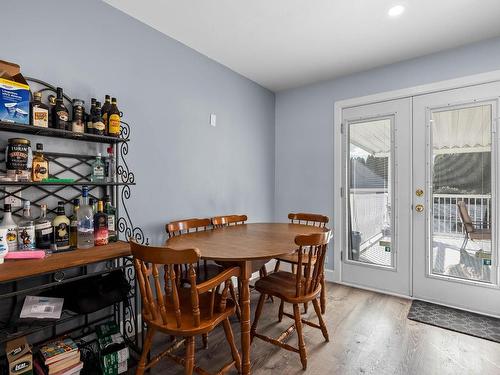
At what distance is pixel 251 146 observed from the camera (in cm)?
345

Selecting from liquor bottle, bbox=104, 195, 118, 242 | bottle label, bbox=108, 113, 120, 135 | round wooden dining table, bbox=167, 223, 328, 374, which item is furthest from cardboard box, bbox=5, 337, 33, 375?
bottle label, bbox=108, 113, 120, 135

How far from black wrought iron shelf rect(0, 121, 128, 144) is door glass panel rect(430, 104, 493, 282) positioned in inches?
115

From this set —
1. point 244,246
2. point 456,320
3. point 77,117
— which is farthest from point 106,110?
point 456,320

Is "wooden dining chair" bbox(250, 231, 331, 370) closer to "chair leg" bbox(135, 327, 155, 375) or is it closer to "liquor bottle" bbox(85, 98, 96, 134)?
"chair leg" bbox(135, 327, 155, 375)

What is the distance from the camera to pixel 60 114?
1.62 m

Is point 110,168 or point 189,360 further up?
point 110,168

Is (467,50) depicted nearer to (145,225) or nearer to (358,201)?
(358,201)

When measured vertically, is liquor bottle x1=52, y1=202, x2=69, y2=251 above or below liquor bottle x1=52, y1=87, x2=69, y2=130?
below

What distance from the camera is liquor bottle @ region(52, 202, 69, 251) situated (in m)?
1.61

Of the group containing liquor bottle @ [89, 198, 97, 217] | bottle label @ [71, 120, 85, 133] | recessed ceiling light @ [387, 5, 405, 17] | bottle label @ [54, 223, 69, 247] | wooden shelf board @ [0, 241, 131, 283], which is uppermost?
recessed ceiling light @ [387, 5, 405, 17]

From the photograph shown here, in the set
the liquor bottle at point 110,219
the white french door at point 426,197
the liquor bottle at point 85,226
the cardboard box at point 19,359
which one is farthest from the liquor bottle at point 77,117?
the white french door at point 426,197

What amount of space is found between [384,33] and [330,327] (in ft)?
8.49

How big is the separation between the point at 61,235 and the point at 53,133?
617 mm

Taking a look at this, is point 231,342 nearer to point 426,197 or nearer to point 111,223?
point 111,223
